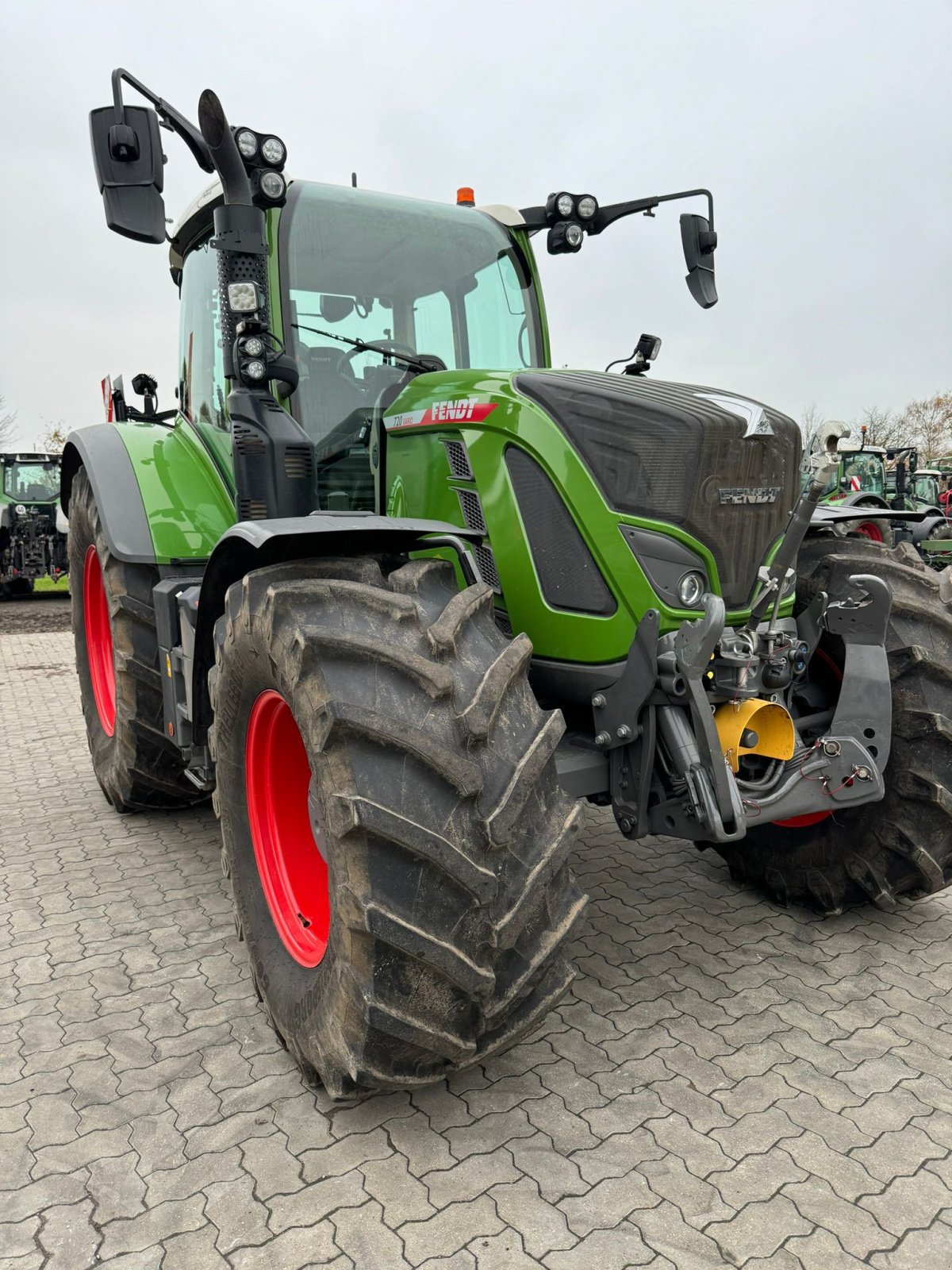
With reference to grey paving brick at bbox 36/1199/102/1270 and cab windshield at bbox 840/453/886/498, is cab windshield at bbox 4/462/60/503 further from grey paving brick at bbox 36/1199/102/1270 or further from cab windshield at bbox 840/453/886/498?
grey paving brick at bbox 36/1199/102/1270

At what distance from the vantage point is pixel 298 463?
3.01 meters

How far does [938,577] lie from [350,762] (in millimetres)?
2183

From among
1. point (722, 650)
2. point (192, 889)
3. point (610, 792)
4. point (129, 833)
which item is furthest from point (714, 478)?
point (129, 833)

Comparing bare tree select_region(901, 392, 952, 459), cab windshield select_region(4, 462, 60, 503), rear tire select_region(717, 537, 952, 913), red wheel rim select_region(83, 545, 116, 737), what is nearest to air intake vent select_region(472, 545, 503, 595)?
rear tire select_region(717, 537, 952, 913)

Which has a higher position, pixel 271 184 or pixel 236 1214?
pixel 271 184

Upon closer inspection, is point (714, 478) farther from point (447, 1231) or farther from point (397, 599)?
point (447, 1231)

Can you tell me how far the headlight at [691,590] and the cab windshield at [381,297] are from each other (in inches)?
52.4

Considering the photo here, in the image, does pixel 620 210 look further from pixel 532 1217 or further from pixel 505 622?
pixel 532 1217

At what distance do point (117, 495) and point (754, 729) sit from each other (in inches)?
100

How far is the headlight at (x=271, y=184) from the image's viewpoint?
2820mm

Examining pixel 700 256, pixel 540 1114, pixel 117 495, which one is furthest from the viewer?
pixel 117 495

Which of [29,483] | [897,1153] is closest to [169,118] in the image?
[897,1153]

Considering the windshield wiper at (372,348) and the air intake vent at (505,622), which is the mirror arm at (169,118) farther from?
the air intake vent at (505,622)

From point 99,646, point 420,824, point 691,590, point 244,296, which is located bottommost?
point 99,646
